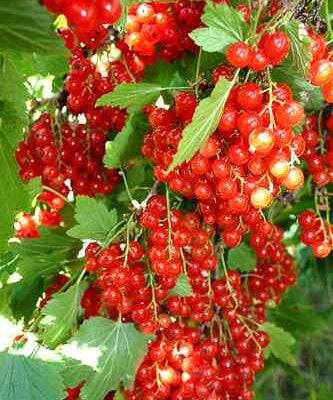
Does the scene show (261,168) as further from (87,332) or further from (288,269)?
(288,269)

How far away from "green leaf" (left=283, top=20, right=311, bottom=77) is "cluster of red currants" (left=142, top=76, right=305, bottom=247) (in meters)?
0.05

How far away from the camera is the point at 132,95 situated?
113 cm

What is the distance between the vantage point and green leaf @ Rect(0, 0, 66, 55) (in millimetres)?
615

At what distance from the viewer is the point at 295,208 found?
5.69ft

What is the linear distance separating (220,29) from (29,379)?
2.25ft

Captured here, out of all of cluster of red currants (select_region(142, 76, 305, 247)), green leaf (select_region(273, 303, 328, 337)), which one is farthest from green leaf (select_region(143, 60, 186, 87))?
green leaf (select_region(273, 303, 328, 337))

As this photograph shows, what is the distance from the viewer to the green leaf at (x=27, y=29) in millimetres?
615

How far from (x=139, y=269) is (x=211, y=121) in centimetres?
36

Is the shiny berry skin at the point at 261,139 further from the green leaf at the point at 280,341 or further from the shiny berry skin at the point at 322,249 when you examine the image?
the green leaf at the point at 280,341

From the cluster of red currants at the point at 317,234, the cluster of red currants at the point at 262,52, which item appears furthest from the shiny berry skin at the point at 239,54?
the cluster of red currants at the point at 317,234

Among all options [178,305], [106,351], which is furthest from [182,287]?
[106,351]

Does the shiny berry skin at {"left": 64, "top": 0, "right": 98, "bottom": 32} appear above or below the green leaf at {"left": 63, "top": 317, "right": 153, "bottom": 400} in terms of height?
above

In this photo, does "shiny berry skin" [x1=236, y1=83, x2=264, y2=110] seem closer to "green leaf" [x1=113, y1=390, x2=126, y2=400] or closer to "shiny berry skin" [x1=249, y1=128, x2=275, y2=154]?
"shiny berry skin" [x1=249, y1=128, x2=275, y2=154]

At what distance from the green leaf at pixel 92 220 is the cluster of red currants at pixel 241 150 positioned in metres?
0.19
